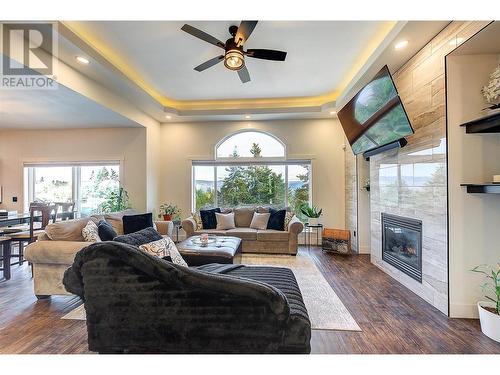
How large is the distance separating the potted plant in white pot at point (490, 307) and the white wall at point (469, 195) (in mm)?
65

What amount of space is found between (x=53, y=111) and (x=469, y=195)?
19.9 ft

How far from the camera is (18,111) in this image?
4.42m

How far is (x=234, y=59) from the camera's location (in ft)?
9.41

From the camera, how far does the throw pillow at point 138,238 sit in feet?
7.36

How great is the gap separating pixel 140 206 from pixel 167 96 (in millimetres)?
2399

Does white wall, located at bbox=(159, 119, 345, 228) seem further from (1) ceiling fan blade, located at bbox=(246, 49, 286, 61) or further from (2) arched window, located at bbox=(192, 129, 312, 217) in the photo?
(1) ceiling fan blade, located at bbox=(246, 49, 286, 61)

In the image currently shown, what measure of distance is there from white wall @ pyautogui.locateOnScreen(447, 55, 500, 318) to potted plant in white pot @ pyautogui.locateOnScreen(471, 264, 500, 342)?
0.07 meters

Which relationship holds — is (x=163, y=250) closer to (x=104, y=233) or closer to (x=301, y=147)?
(x=104, y=233)

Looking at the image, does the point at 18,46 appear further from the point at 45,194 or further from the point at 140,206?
the point at 45,194

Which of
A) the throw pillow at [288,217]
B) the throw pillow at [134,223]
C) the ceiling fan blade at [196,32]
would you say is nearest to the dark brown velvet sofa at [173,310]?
the ceiling fan blade at [196,32]

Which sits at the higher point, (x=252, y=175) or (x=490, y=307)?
(x=252, y=175)

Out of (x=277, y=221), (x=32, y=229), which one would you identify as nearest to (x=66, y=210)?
(x=32, y=229)

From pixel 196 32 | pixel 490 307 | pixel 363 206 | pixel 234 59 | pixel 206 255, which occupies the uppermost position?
pixel 196 32
